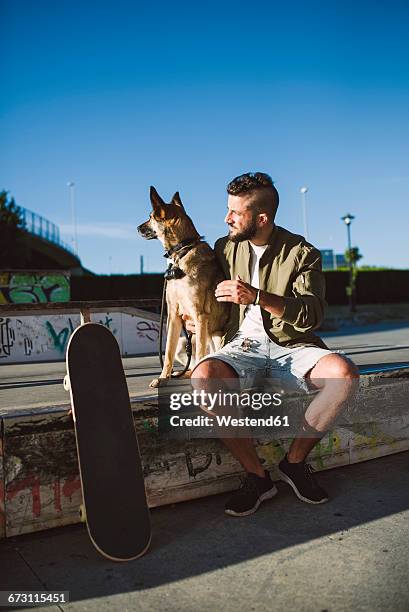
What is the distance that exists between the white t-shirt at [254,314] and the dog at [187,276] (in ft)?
1.80

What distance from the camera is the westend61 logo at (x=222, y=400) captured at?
3309 mm

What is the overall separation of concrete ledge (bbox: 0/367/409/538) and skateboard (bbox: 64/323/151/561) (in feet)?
0.67

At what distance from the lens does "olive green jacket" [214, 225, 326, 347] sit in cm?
337

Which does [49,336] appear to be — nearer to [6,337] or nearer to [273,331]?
[6,337]

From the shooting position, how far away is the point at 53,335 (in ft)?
47.1

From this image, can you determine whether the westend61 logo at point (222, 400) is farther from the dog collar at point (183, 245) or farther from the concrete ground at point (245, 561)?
the dog collar at point (183, 245)

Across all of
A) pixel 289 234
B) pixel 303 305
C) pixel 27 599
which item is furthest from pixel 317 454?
pixel 27 599

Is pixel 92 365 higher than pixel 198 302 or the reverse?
the reverse

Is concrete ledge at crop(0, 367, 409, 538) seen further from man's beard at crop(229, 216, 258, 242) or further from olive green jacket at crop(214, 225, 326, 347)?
man's beard at crop(229, 216, 258, 242)

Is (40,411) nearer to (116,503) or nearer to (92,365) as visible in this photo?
(92,365)

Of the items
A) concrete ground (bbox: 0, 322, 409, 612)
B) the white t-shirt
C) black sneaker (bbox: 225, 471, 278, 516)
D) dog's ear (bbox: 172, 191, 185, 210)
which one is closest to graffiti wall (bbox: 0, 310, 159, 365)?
dog's ear (bbox: 172, 191, 185, 210)

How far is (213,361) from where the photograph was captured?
3.43m

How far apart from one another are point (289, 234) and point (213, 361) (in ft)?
3.37

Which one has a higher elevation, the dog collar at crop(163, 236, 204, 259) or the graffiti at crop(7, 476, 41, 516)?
the dog collar at crop(163, 236, 204, 259)
